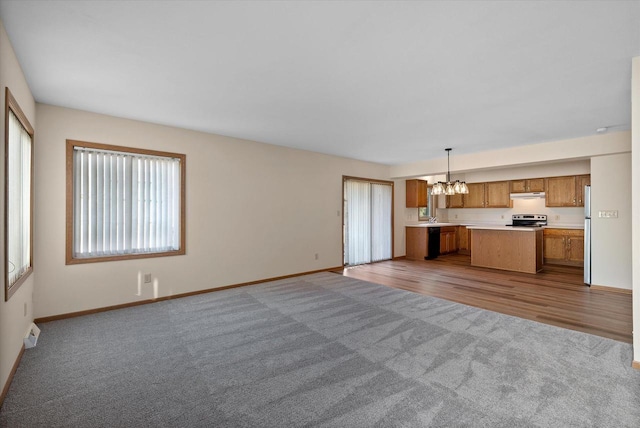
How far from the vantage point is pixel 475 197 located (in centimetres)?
873

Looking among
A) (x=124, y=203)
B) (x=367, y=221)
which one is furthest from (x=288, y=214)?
(x=124, y=203)

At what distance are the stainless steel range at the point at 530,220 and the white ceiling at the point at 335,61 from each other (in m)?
3.85

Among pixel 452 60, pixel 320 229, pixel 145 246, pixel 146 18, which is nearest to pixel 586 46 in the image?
pixel 452 60

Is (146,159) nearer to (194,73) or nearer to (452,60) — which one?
(194,73)

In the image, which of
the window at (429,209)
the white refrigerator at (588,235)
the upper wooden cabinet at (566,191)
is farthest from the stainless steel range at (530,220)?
the white refrigerator at (588,235)

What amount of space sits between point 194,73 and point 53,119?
2.16 m

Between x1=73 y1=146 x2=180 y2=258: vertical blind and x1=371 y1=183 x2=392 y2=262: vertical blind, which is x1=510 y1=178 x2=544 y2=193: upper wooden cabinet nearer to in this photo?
x1=371 y1=183 x2=392 y2=262: vertical blind

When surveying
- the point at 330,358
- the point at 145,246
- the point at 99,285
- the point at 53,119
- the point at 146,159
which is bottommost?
the point at 330,358

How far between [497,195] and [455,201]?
49.5 inches

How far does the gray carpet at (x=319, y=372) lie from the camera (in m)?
1.83

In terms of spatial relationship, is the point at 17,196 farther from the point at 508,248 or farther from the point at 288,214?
the point at 508,248

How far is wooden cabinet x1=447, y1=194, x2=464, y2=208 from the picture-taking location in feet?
29.9

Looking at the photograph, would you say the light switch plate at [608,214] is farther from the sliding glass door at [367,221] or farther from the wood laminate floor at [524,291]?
the sliding glass door at [367,221]

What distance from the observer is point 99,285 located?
12.2ft
